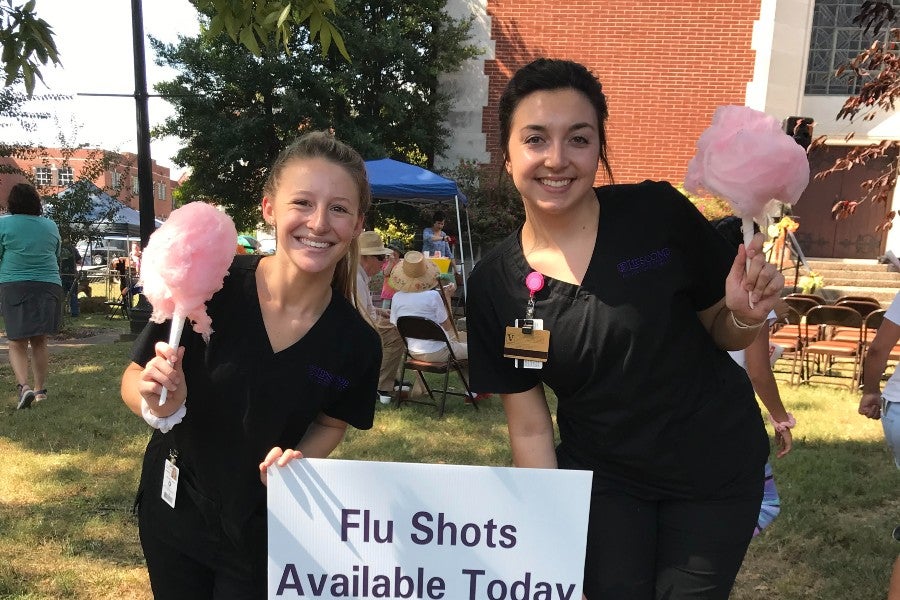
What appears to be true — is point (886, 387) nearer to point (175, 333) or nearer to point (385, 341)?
point (175, 333)

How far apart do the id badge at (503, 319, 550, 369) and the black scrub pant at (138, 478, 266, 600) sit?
0.79 meters

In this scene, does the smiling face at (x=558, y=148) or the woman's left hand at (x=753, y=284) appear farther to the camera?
the smiling face at (x=558, y=148)

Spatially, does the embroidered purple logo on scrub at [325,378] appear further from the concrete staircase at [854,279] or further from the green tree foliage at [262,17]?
the concrete staircase at [854,279]

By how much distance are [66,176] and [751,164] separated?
14.7m

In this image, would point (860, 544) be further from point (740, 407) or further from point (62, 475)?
point (62, 475)

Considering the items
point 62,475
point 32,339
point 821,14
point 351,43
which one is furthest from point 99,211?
point 821,14

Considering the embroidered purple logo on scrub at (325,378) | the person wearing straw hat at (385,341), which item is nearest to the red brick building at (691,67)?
the person wearing straw hat at (385,341)

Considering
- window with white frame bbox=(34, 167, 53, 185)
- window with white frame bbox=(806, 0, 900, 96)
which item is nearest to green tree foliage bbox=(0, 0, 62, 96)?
window with white frame bbox=(34, 167, 53, 185)

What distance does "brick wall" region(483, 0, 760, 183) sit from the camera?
13.1m

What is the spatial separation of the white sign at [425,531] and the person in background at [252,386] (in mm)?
123

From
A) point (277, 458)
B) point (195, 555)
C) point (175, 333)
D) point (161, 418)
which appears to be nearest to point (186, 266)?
point (175, 333)

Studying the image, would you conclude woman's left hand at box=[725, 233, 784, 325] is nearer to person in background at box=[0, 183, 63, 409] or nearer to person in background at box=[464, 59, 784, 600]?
person in background at box=[464, 59, 784, 600]

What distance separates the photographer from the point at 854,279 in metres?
12.1

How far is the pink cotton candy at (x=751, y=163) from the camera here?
4.90 feet
